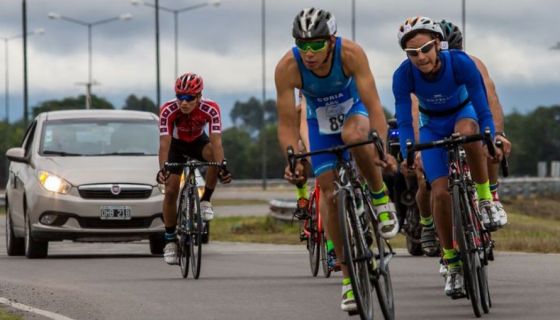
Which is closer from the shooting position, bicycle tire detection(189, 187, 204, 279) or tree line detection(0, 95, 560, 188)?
bicycle tire detection(189, 187, 204, 279)

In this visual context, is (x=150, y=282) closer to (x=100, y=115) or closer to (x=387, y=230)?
(x=387, y=230)

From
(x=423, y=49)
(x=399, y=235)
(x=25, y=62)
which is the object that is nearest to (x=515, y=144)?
(x=25, y=62)

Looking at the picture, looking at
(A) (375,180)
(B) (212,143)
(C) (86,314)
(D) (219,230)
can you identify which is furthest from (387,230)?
(D) (219,230)

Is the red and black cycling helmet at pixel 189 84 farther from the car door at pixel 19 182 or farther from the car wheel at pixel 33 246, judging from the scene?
the car door at pixel 19 182

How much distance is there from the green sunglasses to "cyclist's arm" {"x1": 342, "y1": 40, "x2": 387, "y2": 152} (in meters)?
0.24

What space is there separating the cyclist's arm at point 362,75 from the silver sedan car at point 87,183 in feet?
29.0

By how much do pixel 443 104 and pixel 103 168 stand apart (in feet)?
28.3

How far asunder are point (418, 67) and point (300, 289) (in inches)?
122

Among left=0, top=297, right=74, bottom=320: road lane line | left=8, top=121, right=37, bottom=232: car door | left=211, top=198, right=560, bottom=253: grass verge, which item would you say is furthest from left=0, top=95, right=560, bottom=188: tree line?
left=0, top=297, right=74, bottom=320: road lane line

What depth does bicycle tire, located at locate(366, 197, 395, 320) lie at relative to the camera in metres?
9.73

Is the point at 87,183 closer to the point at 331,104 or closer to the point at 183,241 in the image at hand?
the point at 183,241

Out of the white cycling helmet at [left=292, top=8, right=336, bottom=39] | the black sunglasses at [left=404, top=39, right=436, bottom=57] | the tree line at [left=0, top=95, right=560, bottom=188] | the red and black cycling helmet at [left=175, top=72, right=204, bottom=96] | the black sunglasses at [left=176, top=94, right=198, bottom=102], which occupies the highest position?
the white cycling helmet at [left=292, top=8, right=336, bottom=39]

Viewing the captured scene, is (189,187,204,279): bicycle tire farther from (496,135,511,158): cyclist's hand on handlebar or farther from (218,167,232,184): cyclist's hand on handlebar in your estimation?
(496,135,511,158): cyclist's hand on handlebar

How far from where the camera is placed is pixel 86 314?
1144 centimetres
